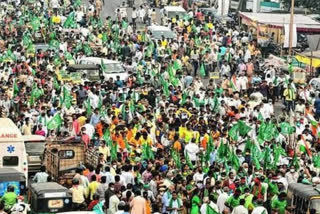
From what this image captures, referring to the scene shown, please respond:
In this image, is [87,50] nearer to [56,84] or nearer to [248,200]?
[56,84]

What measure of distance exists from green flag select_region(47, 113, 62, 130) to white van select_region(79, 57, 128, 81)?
8.50m

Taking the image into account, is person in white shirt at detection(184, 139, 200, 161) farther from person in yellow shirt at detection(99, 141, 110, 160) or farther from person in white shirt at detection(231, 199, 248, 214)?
person in white shirt at detection(231, 199, 248, 214)

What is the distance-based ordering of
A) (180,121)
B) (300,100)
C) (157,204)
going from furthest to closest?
(300,100) → (180,121) → (157,204)

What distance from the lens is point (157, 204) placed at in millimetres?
22047

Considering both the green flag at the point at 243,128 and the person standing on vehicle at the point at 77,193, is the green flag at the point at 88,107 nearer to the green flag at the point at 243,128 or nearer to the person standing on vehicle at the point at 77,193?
the green flag at the point at 243,128

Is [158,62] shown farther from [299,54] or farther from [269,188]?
[269,188]

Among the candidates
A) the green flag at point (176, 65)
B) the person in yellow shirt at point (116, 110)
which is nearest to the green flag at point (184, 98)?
the person in yellow shirt at point (116, 110)

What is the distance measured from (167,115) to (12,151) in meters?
5.91

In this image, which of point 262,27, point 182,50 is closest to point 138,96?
point 182,50

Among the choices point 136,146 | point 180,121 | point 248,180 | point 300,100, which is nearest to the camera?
point 248,180

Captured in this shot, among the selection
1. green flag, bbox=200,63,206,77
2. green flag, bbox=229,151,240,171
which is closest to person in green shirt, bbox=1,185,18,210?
green flag, bbox=229,151,240,171

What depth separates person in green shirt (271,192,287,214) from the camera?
22234mm

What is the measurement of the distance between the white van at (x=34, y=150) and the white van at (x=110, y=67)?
34.4ft

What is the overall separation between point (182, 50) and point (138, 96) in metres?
10.9
